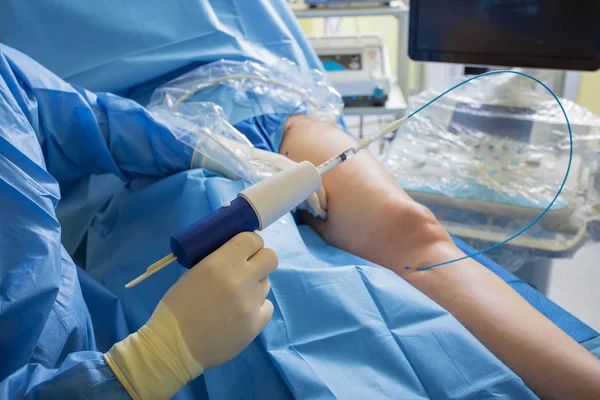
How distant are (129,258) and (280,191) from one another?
0.37m

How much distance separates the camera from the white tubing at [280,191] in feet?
1.84

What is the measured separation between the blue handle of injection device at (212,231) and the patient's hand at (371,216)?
1.12 feet

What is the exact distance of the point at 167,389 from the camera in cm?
56

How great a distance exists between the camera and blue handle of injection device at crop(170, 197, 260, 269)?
543 millimetres

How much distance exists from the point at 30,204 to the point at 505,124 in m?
1.01

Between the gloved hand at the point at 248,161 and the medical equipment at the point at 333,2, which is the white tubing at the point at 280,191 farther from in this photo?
the medical equipment at the point at 333,2

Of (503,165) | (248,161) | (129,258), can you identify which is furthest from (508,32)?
(129,258)

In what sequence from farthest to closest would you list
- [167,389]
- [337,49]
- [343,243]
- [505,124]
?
[337,49] → [505,124] → [343,243] → [167,389]

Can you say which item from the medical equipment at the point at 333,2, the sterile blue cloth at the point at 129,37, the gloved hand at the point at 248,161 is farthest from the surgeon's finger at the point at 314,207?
the medical equipment at the point at 333,2

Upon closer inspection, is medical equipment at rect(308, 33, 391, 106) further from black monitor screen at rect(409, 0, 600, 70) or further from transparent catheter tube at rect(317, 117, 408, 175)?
transparent catheter tube at rect(317, 117, 408, 175)

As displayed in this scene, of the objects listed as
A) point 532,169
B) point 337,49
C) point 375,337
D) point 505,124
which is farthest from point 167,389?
point 337,49

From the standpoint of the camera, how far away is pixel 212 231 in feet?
Answer: 1.81

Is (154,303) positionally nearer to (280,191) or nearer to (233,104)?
(280,191)

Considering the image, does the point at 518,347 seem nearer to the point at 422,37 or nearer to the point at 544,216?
the point at 544,216
